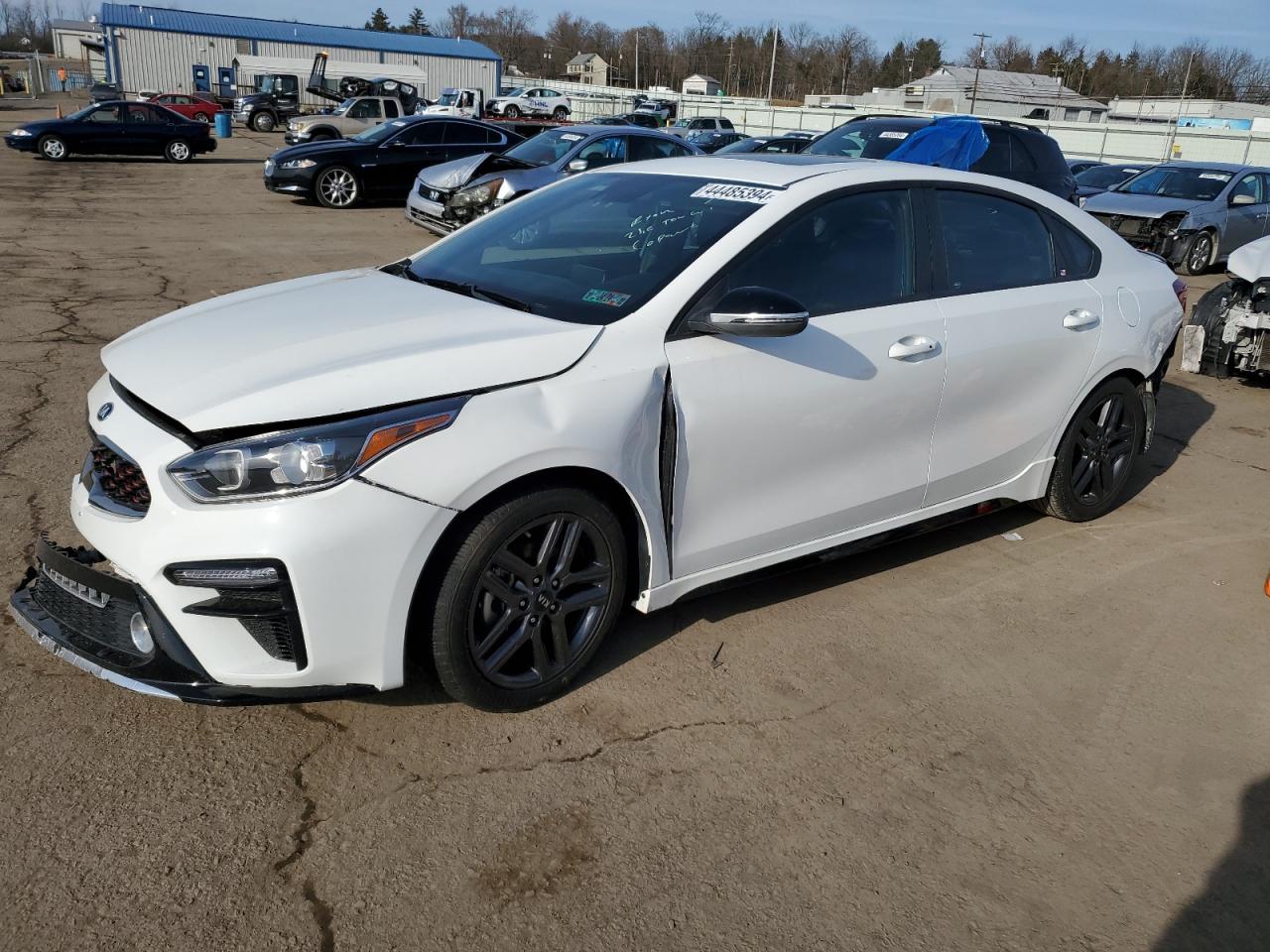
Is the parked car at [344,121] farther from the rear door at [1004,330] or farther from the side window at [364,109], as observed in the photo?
the rear door at [1004,330]

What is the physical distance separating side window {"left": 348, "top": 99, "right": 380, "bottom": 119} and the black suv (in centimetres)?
1928

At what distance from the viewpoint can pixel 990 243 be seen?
435 centimetres

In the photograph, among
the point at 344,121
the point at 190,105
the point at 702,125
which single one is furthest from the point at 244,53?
the point at 344,121

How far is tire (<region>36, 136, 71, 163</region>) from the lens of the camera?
23.0m

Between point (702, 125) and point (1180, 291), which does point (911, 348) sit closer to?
point (1180, 291)

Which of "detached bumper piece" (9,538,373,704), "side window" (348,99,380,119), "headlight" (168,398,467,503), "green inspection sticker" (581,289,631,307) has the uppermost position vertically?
"side window" (348,99,380,119)

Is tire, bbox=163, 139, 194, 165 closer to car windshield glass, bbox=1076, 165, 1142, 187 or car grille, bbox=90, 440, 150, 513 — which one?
car windshield glass, bbox=1076, 165, 1142, 187

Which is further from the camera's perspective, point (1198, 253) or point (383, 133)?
point (383, 133)

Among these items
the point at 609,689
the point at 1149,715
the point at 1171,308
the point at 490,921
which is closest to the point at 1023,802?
the point at 1149,715

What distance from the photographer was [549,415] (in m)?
2.99

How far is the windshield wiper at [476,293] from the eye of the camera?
138 inches

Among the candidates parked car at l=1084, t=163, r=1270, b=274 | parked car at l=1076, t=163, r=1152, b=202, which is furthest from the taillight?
parked car at l=1076, t=163, r=1152, b=202

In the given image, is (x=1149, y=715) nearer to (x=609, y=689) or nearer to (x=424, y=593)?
(x=609, y=689)

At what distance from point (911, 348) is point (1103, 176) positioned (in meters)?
16.6
